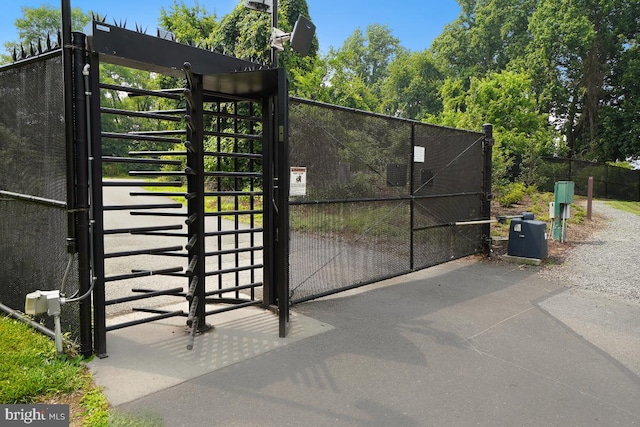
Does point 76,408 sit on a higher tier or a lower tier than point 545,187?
lower

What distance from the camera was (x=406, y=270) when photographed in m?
6.84

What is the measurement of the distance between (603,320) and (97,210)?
17.9 ft

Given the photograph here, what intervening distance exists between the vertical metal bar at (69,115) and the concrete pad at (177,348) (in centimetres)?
105

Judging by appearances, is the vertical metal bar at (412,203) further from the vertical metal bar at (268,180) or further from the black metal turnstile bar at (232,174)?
the black metal turnstile bar at (232,174)

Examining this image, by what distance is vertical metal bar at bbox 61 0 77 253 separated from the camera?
3.38 metres

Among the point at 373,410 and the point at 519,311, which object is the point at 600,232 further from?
the point at 373,410

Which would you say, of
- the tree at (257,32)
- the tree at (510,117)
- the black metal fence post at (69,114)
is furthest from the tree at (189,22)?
the black metal fence post at (69,114)

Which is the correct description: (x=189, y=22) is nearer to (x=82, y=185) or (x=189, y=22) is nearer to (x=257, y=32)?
(x=257, y=32)

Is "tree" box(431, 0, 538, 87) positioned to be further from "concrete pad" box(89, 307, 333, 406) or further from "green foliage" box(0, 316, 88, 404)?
"green foliage" box(0, 316, 88, 404)

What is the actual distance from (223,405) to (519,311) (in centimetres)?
381

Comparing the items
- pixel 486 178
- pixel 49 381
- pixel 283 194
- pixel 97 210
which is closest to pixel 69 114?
pixel 97 210

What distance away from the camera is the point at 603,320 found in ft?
16.0

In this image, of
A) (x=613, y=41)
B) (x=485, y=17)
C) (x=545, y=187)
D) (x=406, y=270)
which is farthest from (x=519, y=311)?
(x=485, y=17)

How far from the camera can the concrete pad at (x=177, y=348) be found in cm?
327
